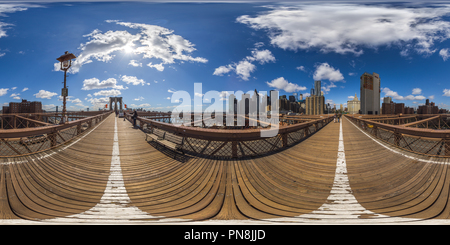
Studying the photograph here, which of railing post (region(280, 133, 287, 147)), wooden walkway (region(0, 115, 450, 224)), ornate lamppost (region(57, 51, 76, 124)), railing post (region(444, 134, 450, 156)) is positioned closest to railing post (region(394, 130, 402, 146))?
wooden walkway (region(0, 115, 450, 224))

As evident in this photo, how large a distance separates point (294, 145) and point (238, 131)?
214cm

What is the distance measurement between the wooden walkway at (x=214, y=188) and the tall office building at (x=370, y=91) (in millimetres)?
23659

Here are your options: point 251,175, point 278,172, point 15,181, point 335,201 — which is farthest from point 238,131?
point 15,181

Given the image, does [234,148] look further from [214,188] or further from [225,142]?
[214,188]

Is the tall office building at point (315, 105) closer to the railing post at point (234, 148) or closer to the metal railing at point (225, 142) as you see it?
the metal railing at point (225, 142)

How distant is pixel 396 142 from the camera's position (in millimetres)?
4176

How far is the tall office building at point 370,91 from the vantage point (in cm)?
1998

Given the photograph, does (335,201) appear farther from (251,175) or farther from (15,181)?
(15,181)

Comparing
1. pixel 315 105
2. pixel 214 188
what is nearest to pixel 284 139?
pixel 214 188

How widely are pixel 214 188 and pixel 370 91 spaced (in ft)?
95.5

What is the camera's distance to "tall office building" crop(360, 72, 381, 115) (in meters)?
20.0

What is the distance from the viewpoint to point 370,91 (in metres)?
21.6

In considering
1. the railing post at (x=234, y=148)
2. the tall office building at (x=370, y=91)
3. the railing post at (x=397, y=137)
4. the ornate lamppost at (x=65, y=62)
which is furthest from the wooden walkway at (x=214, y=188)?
the tall office building at (x=370, y=91)

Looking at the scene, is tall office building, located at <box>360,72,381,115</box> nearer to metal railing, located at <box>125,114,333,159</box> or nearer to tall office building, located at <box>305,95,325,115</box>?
tall office building, located at <box>305,95,325,115</box>
